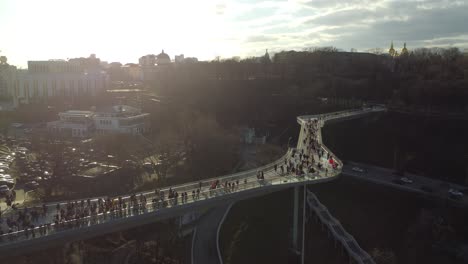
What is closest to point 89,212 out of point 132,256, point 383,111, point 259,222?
point 132,256

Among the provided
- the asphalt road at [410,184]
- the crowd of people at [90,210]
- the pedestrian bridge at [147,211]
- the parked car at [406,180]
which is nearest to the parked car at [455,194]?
the asphalt road at [410,184]

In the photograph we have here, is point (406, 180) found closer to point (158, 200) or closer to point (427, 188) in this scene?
point (427, 188)

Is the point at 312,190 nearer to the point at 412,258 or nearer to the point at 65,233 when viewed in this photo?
the point at 412,258

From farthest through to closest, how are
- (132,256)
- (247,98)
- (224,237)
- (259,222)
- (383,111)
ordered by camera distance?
(247,98)
(383,111)
(259,222)
(224,237)
(132,256)

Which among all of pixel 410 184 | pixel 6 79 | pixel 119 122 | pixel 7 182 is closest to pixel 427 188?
pixel 410 184

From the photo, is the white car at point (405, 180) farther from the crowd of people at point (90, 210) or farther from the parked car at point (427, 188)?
the crowd of people at point (90, 210)

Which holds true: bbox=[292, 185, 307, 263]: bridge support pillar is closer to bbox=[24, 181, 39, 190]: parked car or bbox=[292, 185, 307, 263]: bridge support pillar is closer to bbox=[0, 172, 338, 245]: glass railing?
bbox=[0, 172, 338, 245]: glass railing
